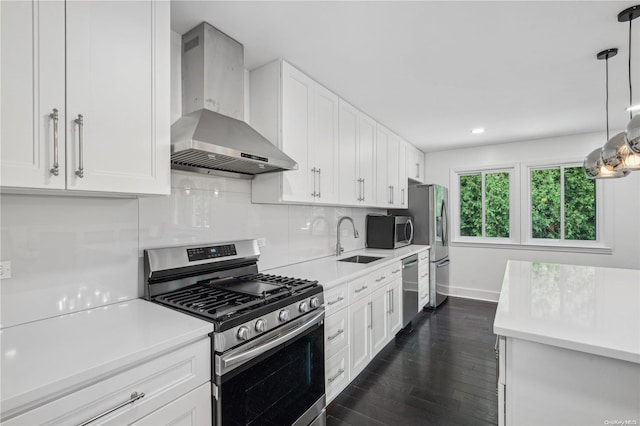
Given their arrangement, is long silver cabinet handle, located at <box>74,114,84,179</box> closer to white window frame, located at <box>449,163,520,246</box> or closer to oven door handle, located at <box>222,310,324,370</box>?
oven door handle, located at <box>222,310,324,370</box>

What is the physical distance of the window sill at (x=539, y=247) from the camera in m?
3.99

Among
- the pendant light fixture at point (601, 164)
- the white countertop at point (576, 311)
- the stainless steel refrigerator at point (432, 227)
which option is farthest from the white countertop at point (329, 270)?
the pendant light fixture at point (601, 164)

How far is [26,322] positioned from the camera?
1248 millimetres

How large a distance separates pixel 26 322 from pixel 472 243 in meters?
5.13

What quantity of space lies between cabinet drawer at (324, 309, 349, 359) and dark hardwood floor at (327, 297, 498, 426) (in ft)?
1.35

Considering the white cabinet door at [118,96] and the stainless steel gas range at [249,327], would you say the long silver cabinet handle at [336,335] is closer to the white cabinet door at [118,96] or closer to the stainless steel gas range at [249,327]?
the stainless steel gas range at [249,327]

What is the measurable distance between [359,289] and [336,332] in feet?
1.37

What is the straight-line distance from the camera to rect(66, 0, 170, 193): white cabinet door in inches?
44.3

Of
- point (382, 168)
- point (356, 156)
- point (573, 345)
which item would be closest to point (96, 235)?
point (573, 345)

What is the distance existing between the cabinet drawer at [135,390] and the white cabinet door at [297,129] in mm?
1175

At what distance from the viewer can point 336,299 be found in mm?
2104

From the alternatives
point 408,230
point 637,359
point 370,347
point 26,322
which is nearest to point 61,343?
point 26,322

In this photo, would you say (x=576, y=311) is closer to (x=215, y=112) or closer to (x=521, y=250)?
(x=215, y=112)

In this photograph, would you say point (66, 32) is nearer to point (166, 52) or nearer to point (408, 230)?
point (166, 52)
